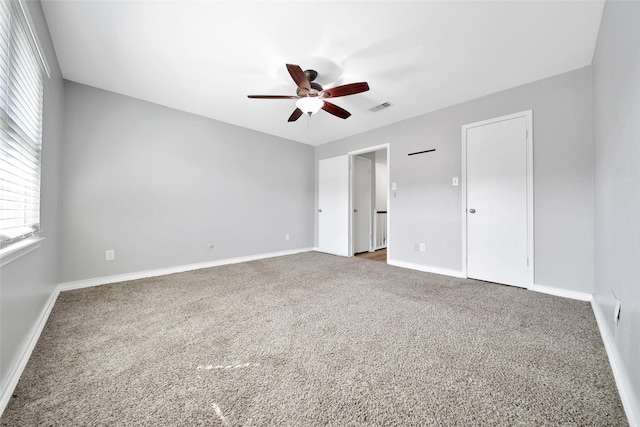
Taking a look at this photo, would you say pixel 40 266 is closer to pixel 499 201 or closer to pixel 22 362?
pixel 22 362

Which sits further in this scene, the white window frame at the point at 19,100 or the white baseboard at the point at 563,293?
the white baseboard at the point at 563,293

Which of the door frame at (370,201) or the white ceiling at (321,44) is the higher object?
the white ceiling at (321,44)

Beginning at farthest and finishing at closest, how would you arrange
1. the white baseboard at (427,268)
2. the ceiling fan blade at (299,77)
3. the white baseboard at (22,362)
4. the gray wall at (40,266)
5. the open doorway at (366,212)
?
the open doorway at (366,212)
the white baseboard at (427,268)
the ceiling fan blade at (299,77)
the gray wall at (40,266)
the white baseboard at (22,362)

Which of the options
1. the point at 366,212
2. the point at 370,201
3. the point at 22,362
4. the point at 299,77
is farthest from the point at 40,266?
the point at 370,201

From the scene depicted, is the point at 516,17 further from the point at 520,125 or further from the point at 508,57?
the point at 520,125

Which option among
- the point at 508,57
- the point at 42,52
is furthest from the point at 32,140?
the point at 508,57

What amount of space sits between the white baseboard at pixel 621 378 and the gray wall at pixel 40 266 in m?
2.70

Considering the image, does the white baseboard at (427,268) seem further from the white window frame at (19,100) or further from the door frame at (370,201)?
the white window frame at (19,100)

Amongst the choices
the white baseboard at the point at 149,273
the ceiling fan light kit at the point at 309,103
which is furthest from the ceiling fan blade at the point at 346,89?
the white baseboard at the point at 149,273

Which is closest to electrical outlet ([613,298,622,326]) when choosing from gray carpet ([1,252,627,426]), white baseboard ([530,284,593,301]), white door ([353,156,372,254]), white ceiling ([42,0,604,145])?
gray carpet ([1,252,627,426])

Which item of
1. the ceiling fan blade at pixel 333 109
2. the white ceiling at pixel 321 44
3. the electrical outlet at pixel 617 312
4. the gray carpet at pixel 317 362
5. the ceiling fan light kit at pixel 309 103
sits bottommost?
the gray carpet at pixel 317 362

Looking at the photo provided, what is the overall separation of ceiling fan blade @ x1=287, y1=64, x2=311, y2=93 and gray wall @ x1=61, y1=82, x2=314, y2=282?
2153 millimetres

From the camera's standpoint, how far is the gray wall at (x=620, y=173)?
1.06m

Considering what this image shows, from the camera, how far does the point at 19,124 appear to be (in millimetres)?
1389
